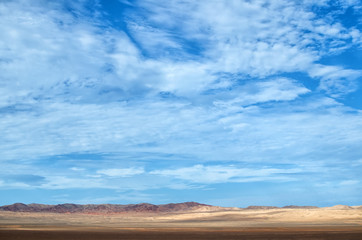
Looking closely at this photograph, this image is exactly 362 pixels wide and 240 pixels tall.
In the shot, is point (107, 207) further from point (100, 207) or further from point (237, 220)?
point (237, 220)

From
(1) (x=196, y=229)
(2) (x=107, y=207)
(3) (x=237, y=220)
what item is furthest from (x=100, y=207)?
(1) (x=196, y=229)

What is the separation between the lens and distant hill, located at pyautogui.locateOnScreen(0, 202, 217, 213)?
13825 centimetres

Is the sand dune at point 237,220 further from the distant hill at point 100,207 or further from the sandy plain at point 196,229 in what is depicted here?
the distant hill at point 100,207

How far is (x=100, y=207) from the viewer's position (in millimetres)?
147500

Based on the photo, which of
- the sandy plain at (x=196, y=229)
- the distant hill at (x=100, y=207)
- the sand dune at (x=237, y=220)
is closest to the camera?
the sandy plain at (x=196, y=229)

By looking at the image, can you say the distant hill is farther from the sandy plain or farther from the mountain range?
the sandy plain

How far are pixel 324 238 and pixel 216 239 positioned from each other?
661 cm

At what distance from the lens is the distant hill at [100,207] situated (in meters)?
138

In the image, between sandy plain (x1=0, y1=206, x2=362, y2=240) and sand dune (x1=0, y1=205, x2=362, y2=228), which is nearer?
sandy plain (x1=0, y1=206, x2=362, y2=240)

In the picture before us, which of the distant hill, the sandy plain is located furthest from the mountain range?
the sandy plain

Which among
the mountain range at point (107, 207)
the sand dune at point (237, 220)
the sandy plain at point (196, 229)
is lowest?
the sandy plain at point (196, 229)

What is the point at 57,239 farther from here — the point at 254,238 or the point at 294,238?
the point at 294,238

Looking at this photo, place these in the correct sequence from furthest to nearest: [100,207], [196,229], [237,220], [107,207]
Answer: [107,207], [100,207], [237,220], [196,229]

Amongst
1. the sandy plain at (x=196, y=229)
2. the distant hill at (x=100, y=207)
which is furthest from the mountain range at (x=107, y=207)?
the sandy plain at (x=196, y=229)
